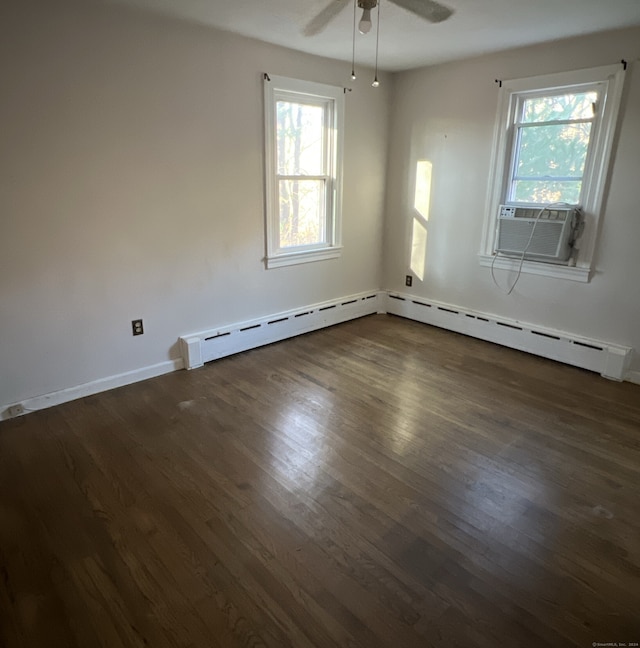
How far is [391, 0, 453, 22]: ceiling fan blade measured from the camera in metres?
2.55

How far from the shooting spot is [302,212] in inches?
165

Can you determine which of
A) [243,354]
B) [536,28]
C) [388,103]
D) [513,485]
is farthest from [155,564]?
[388,103]

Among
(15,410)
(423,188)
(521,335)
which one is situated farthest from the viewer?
(423,188)

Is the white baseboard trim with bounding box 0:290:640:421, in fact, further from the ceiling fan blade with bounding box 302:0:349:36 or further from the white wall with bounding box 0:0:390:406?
the ceiling fan blade with bounding box 302:0:349:36

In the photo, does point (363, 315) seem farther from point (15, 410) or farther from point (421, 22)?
point (15, 410)

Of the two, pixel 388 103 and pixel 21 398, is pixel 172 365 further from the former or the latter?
pixel 388 103

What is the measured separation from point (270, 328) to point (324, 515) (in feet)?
7.33

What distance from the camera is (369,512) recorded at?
208 cm

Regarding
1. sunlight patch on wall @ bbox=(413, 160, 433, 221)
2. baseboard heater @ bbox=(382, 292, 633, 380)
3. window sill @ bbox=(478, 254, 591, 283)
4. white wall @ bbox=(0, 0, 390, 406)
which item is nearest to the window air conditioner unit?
window sill @ bbox=(478, 254, 591, 283)

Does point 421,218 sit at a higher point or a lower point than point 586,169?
lower

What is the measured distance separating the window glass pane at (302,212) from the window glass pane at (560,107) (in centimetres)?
181

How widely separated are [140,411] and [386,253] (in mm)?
3089

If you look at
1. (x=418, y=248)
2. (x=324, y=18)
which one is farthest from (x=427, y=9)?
(x=418, y=248)

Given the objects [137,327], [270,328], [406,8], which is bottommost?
[270,328]
